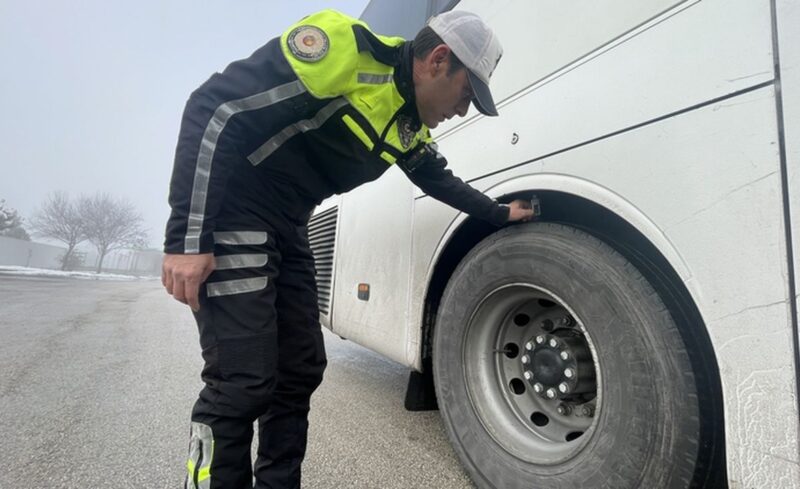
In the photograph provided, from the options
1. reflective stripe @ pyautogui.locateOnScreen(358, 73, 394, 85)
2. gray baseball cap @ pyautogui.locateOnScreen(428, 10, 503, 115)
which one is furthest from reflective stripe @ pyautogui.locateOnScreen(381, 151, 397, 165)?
gray baseball cap @ pyautogui.locateOnScreen(428, 10, 503, 115)

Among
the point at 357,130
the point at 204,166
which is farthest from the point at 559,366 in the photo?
the point at 204,166

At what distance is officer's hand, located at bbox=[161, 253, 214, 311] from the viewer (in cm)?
107

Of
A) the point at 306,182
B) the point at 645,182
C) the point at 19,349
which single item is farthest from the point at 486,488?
the point at 19,349

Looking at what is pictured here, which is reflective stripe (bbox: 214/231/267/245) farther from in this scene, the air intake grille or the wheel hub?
the air intake grille

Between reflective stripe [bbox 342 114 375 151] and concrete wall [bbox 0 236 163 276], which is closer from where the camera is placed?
reflective stripe [bbox 342 114 375 151]

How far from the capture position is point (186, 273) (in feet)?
3.49

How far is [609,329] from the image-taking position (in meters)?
1.11

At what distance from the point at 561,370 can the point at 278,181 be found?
1.14 m

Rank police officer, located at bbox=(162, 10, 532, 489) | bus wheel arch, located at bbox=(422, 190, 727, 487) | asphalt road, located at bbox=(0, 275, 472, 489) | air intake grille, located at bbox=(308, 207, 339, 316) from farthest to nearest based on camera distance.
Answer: air intake grille, located at bbox=(308, 207, 339, 316) → asphalt road, located at bbox=(0, 275, 472, 489) → police officer, located at bbox=(162, 10, 532, 489) → bus wheel arch, located at bbox=(422, 190, 727, 487)

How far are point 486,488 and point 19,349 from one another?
415 centimetres

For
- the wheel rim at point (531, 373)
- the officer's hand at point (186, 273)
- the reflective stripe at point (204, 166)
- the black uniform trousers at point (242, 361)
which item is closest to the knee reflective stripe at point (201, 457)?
the black uniform trousers at point (242, 361)

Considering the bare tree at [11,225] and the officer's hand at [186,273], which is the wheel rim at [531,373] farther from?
the bare tree at [11,225]

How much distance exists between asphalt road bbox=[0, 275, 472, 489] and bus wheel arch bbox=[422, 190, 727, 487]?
0.91m

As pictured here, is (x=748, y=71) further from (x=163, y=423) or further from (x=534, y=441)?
(x=163, y=423)
